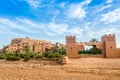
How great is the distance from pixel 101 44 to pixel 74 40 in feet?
17.7

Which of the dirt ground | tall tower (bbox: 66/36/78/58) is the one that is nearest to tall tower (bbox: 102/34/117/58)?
tall tower (bbox: 66/36/78/58)

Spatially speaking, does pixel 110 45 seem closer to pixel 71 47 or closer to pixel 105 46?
pixel 105 46

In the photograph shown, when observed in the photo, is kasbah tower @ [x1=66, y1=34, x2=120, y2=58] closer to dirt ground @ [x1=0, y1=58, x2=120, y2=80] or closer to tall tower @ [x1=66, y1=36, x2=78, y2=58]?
tall tower @ [x1=66, y1=36, x2=78, y2=58]

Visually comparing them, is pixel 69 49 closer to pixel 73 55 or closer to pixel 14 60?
pixel 73 55

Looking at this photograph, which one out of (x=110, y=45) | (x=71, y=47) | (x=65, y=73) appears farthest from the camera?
(x=71, y=47)

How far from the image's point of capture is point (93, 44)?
29984 millimetres

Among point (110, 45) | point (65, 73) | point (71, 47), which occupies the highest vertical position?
point (110, 45)

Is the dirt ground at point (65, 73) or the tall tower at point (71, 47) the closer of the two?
the dirt ground at point (65, 73)

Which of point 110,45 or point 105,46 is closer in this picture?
point 110,45

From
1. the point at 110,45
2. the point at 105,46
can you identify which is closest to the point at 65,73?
the point at 105,46

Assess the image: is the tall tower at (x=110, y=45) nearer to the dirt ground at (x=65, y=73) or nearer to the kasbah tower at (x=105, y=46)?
the kasbah tower at (x=105, y=46)

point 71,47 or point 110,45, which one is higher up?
point 110,45

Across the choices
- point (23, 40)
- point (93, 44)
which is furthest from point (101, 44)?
point (23, 40)

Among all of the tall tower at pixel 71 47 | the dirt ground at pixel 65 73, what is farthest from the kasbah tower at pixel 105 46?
the dirt ground at pixel 65 73
